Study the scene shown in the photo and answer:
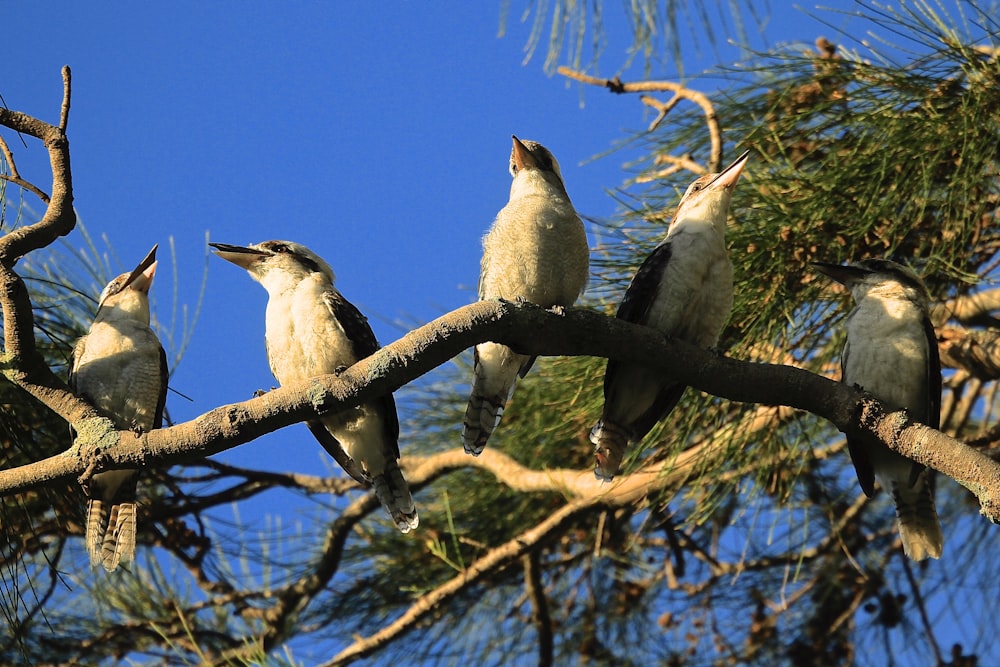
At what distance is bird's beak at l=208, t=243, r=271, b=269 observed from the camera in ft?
13.3

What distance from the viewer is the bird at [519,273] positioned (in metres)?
3.76

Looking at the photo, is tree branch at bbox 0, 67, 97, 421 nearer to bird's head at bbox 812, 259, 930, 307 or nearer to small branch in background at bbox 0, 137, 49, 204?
small branch in background at bbox 0, 137, 49, 204

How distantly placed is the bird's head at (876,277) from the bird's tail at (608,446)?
869 millimetres

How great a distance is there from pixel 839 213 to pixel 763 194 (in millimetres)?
270

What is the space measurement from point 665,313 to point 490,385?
1.90ft

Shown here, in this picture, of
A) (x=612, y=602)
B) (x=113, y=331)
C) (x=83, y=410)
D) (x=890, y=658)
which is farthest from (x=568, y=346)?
(x=890, y=658)

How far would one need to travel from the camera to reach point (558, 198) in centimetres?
403

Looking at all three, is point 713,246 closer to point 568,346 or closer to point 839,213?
point 839,213

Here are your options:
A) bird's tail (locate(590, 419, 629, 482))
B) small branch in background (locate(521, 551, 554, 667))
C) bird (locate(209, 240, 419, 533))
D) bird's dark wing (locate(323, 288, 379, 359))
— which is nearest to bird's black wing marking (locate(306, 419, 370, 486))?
bird (locate(209, 240, 419, 533))

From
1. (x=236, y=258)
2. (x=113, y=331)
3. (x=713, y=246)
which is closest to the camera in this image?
(x=713, y=246)

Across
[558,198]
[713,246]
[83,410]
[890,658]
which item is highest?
[558,198]

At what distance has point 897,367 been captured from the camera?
3889 millimetres

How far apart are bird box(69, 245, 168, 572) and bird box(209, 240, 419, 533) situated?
594 millimetres

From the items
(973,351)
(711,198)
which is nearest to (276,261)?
(711,198)
